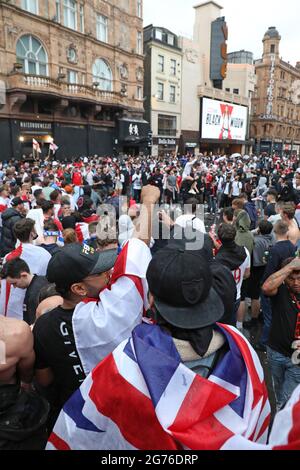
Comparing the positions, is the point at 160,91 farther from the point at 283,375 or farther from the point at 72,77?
the point at 283,375

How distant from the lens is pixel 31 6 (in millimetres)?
22156

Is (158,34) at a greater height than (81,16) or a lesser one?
greater

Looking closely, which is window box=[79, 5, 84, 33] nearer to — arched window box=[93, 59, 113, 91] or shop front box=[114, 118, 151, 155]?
arched window box=[93, 59, 113, 91]

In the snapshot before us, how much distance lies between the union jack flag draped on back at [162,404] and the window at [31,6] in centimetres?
2713

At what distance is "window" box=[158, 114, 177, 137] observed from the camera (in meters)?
36.7

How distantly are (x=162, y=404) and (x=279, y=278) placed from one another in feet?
6.39

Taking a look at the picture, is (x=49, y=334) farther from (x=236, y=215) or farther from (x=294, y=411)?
(x=236, y=215)

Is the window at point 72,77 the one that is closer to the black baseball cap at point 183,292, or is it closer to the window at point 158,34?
the window at point 158,34

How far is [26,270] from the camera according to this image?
319cm

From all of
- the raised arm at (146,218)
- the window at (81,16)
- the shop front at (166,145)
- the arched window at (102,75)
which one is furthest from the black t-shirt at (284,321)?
the shop front at (166,145)

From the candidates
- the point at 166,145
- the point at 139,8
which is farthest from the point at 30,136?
the point at 139,8

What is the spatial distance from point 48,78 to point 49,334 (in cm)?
2430

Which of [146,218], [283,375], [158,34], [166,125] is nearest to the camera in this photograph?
[146,218]
